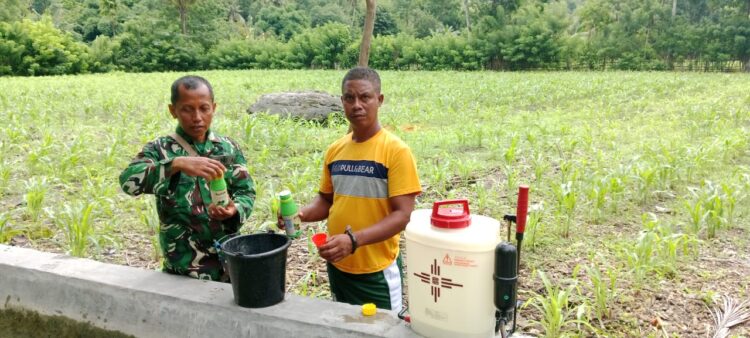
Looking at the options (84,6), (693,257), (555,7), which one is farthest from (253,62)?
(693,257)

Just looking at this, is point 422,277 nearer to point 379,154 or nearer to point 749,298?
point 379,154

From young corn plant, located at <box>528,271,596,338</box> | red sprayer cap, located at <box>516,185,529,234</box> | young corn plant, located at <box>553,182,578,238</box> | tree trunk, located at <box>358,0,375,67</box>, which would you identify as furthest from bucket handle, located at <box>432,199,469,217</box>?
tree trunk, located at <box>358,0,375,67</box>

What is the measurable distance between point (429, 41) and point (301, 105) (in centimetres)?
2203

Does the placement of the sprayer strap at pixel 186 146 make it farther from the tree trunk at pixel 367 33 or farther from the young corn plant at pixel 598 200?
the young corn plant at pixel 598 200

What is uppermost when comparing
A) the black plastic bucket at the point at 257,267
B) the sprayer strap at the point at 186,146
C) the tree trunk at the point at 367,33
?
the tree trunk at the point at 367,33

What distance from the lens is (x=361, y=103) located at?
216cm

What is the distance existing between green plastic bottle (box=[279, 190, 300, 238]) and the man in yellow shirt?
0.58ft

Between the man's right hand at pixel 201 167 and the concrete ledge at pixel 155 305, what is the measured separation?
611 mm

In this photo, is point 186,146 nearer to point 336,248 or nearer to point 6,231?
point 336,248

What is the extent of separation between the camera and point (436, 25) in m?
45.4

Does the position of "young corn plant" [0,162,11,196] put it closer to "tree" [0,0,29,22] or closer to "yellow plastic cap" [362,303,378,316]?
"yellow plastic cap" [362,303,378,316]

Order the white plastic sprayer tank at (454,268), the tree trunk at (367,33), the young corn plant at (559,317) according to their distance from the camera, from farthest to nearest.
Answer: the tree trunk at (367,33), the young corn plant at (559,317), the white plastic sprayer tank at (454,268)

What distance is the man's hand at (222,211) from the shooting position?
2.19 m

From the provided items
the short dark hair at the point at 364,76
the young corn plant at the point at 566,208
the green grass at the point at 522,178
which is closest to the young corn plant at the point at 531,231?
the green grass at the point at 522,178
